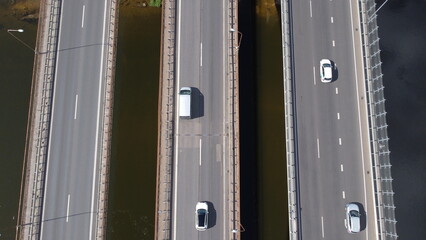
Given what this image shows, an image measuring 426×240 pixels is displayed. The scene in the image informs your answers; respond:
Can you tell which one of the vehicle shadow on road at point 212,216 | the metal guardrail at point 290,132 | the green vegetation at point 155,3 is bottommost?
the vehicle shadow on road at point 212,216

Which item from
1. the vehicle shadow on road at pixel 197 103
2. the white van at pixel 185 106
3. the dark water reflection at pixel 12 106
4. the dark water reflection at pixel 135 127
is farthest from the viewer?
the dark water reflection at pixel 135 127

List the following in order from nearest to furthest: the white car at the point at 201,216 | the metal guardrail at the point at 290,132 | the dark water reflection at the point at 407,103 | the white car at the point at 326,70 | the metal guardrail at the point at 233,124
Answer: the metal guardrail at the point at 290,132 → the white car at the point at 201,216 → the metal guardrail at the point at 233,124 → the white car at the point at 326,70 → the dark water reflection at the point at 407,103

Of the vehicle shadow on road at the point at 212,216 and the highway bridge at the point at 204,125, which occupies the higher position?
the highway bridge at the point at 204,125

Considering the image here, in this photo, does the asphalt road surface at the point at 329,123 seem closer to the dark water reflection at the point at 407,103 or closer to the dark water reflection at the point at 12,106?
the dark water reflection at the point at 407,103

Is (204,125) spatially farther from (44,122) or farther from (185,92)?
(44,122)

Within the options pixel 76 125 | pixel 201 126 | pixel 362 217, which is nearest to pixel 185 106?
pixel 201 126

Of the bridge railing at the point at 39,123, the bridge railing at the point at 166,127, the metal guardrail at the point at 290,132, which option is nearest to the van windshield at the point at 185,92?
the bridge railing at the point at 166,127

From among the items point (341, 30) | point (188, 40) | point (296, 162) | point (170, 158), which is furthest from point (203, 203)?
point (341, 30)
